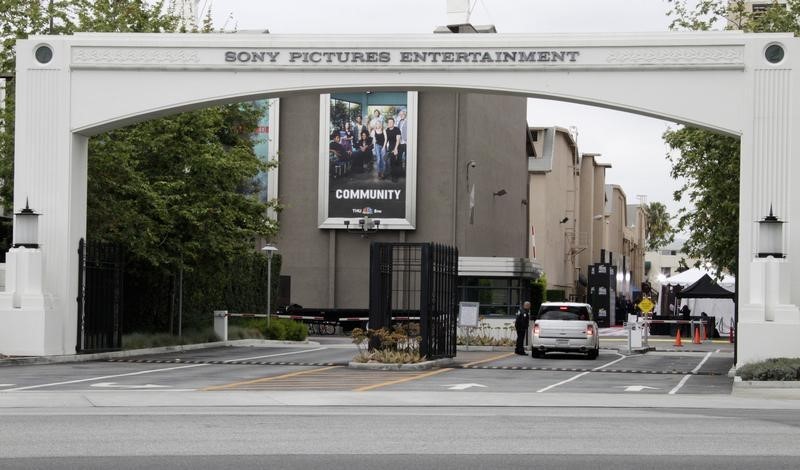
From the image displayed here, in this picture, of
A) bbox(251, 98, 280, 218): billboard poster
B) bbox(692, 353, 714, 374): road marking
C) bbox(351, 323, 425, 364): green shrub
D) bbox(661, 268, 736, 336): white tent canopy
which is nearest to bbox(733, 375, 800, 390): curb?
bbox(692, 353, 714, 374): road marking

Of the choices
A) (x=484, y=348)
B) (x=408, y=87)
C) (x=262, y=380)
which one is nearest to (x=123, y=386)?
(x=262, y=380)

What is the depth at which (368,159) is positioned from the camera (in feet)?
188

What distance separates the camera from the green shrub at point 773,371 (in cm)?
2236

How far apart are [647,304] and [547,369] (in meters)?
18.2

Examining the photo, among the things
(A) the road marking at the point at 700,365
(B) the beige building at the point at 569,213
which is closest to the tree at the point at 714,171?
(A) the road marking at the point at 700,365

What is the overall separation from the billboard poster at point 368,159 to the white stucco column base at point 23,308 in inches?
1163

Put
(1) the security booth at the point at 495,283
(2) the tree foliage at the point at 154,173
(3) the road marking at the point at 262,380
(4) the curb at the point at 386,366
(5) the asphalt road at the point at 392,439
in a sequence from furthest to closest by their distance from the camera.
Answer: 1. (1) the security booth at the point at 495,283
2. (2) the tree foliage at the point at 154,173
3. (4) the curb at the point at 386,366
4. (3) the road marking at the point at 262,380
5. (5) the asphalt road at the point at 392,439

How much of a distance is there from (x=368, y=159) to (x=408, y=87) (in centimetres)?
2917

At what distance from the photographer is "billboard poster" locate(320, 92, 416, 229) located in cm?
5712

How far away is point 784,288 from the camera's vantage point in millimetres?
25625

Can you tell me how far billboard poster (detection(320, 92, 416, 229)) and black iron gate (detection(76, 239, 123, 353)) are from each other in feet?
84.0

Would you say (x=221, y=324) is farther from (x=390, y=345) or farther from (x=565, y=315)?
(x=390, y=345)

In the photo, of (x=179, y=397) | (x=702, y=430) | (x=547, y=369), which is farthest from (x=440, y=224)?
(x=702, y=430)

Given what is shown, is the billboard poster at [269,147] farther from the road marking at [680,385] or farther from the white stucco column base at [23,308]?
the road marking at [680,385]
